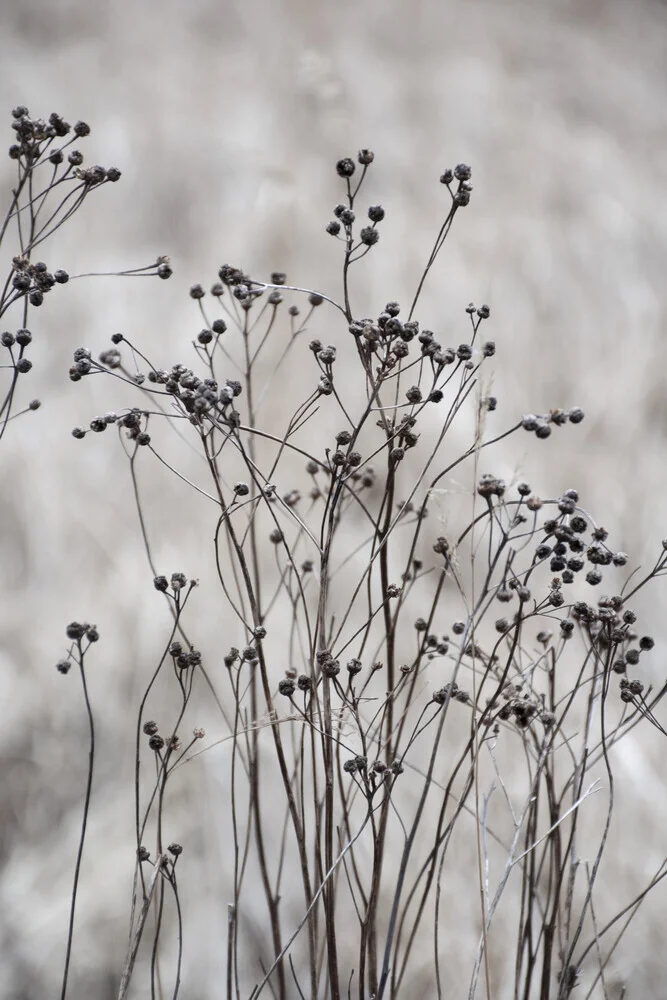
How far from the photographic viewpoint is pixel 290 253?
32.9 inches

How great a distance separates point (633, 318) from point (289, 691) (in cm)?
61

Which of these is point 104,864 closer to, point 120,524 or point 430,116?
point 120,524

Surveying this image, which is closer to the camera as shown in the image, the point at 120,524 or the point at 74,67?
the point at 120,524

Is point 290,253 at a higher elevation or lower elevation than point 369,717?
higher

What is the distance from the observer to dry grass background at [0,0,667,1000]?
2.24 feet

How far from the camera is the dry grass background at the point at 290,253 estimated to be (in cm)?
68

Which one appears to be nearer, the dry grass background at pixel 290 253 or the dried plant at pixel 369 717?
the dried plant at pixel 369 717

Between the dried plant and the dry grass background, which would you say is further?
the dry grass background

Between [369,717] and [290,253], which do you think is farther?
[290,253]

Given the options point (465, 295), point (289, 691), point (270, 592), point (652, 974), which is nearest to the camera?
point (289, 691)

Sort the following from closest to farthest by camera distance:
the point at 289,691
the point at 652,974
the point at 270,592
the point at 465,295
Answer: the point at 289,691 < the point at 652,974 < the point at 270,592 < the point at 465,295

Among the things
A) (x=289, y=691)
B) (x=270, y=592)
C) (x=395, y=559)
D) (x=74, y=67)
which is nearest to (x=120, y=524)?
(x=270, y=592)

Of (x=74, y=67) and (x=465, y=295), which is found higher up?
(x=74, y=67)

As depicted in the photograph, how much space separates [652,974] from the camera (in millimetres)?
638
